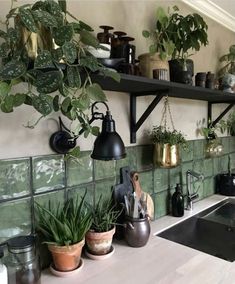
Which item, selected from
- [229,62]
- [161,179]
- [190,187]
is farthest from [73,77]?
[229,62]

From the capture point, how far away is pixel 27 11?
0.72m

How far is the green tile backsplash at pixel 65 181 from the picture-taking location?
958 millimetres

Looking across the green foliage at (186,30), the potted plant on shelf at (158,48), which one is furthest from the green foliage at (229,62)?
the potted plant on shelf at (158,48)

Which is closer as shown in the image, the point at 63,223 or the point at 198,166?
the point at 63,223

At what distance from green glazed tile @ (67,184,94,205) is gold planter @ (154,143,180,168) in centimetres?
41

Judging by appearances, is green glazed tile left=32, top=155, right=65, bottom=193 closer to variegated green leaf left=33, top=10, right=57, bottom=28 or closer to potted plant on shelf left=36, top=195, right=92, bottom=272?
potted plant on shelf left=36, top=195, right=92, bottom=272

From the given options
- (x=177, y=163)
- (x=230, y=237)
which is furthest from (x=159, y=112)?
(x=230, y=237)

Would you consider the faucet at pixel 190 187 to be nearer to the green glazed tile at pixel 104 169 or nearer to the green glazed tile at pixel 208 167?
the green glazed tile at pixel 208 167

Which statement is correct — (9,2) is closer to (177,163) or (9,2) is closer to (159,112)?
(159,112)

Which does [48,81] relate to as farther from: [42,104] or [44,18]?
[44,18]

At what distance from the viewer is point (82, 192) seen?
1187 millimetres

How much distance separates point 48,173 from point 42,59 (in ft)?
1.58

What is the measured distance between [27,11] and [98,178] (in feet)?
2.49

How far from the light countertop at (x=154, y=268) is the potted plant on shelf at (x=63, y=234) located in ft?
0.19
